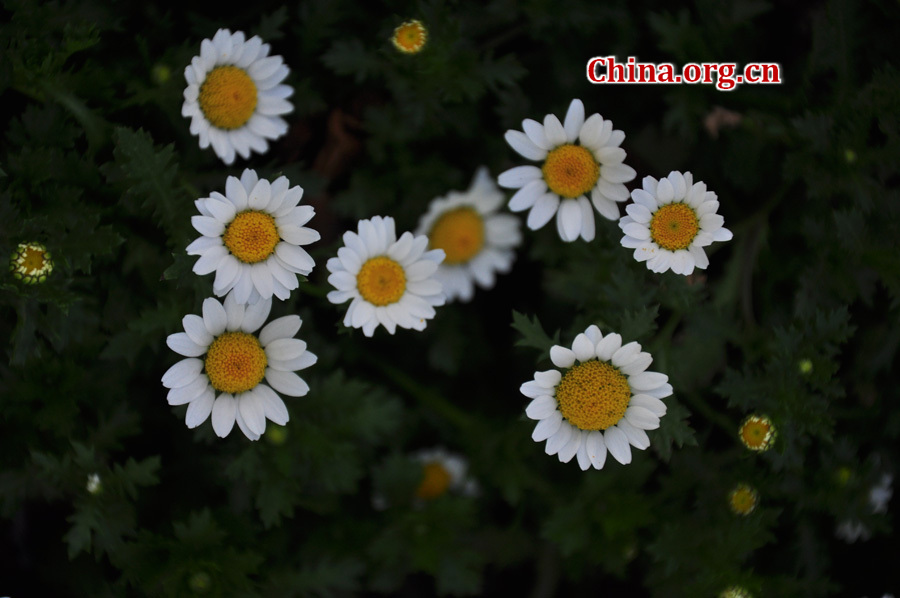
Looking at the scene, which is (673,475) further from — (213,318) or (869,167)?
(213,318)

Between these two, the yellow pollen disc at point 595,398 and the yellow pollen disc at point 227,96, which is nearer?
the yellow pollen disc at point 595,398

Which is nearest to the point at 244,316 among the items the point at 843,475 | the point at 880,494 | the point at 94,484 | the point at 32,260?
the point at 32,260

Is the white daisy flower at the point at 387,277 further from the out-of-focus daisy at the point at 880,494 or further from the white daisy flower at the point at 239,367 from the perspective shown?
the out-of-focus daisy at the point at 880,494

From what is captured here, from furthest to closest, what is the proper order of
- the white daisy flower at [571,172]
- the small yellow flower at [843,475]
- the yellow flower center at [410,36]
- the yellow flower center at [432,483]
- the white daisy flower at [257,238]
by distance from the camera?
1. the yellow flower center at [432,483]
2. the small yellow flower at [843,475]
3. the yellow flower center at [410,36]
4. the white daisy flower at [571,172]
5. the white daisy flower at [257,238]

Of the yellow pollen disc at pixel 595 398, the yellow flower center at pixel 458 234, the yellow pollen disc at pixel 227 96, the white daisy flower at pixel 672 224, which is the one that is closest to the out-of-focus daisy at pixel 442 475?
the yellow flower center at pixel 458 234

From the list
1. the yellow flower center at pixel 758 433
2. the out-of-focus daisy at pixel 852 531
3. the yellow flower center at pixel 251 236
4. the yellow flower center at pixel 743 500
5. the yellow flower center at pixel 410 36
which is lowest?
the yellow flower center at pixel 251 236

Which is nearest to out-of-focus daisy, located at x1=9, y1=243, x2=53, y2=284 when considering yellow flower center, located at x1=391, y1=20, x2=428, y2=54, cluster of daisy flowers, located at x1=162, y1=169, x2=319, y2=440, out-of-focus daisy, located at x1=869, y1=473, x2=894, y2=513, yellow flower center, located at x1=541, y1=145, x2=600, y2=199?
cluster of daisy flowers, located at x1=162, y1=169, x2=319, y2=440

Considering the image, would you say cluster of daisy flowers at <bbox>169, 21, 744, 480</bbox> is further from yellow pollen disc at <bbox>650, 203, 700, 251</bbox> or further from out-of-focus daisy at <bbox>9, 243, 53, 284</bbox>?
out-of-focus daisy at <bbox>9, 243, 53, 284</bbox>

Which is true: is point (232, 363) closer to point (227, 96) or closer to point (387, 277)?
point (387, 277)
